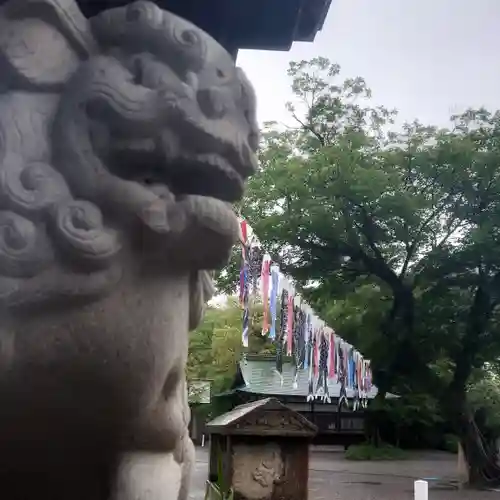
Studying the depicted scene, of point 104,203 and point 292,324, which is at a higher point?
point 292,324

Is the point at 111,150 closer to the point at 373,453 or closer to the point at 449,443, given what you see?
the point at 373,453

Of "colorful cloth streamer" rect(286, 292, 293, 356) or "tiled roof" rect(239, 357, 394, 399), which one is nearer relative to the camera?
"colorful cloth streamer" rect(286, 292, 293, 356)

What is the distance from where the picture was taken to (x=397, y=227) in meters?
13.6

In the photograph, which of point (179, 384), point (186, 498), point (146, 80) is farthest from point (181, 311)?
point (186, 498)

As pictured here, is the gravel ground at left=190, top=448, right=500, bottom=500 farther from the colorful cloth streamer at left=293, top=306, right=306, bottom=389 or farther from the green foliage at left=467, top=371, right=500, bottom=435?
the colorful cloth streamer at left=293, top=306, right=306, bottom=389

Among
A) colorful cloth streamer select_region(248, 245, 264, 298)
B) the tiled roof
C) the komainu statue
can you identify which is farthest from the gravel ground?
the komainu statue

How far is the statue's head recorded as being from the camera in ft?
3.85

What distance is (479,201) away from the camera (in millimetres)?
13094

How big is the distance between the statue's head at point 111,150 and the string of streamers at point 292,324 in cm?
440

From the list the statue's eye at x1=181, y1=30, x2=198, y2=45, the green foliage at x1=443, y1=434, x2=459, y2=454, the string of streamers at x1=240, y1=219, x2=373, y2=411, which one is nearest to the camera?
the statue's eye at x1=181, y1=30, x2=198, y2=45

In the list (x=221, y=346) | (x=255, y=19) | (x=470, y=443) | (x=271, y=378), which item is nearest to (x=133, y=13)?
(x=255, y=19)

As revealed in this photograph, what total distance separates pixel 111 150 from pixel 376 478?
14.7 m

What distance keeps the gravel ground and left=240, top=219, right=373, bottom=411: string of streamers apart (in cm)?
209

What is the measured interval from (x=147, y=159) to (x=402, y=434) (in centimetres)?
2218
